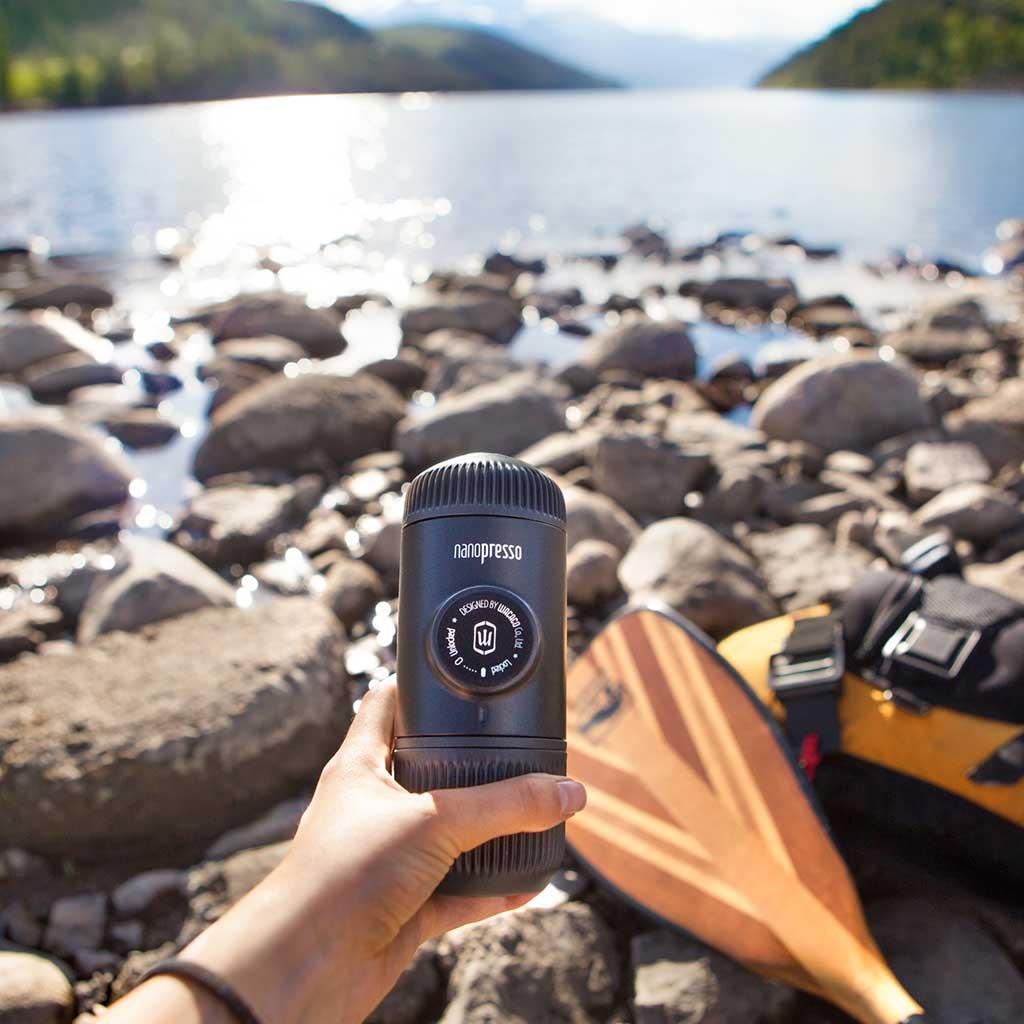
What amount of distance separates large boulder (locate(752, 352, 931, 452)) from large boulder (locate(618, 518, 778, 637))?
86.9 inches

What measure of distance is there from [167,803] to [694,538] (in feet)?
7.74

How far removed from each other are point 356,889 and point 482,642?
40 centimetres

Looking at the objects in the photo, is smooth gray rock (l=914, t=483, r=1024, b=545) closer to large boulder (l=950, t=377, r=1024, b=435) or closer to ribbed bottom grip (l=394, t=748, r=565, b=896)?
large boulder (l=950, t=377, r=1024, b=435)

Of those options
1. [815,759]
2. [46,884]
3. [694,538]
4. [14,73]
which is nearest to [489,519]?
[815,759]

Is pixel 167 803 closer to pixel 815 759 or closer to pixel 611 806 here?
pixel 611 806

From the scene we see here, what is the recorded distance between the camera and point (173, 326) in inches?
420

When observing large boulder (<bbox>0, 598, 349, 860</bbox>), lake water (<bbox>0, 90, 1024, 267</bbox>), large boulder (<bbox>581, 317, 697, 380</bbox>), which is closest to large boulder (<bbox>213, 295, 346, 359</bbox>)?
large boulder (<bbox>581, 317, 697, 380</bbox>)

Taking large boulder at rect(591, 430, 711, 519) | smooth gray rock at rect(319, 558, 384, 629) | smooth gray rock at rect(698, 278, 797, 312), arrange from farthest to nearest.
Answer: smooth gray rock at rect(698, 278, 797, 312) < large boulder at rect(591, 430, 711, 519) < smooth gray rock at rect(319, 558, 384, 629)

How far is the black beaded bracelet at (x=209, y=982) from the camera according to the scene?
4.31 feet

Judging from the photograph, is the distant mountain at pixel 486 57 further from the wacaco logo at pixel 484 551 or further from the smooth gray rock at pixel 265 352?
the wacaco logo at pixel 484 551

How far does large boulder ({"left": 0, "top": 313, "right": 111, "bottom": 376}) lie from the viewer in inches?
353

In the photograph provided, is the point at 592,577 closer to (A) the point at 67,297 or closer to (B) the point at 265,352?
(B) the point at 265,352

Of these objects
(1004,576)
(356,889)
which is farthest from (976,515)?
(356,889)

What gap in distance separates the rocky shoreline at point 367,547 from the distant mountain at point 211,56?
7091 centimetres
